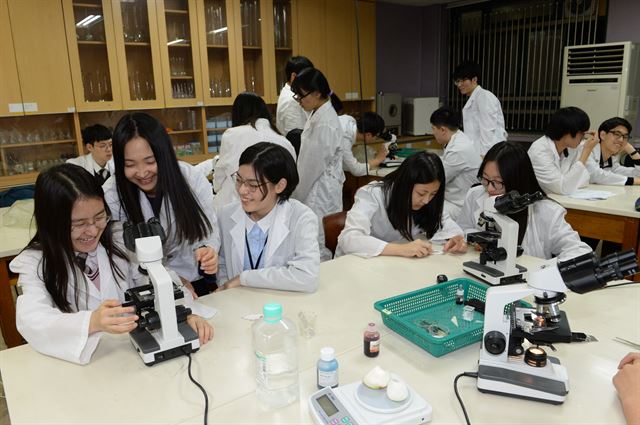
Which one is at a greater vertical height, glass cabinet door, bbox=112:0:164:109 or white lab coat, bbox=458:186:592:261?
glass cabinet door, bbox=112:0:164:109

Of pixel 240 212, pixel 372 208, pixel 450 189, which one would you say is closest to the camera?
pixel 240 212

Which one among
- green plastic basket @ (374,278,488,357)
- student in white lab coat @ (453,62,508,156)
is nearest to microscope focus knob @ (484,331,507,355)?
green plastic basket @ (374,278,488,357)

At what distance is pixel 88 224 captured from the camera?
1.29m

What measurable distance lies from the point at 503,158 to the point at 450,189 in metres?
1.39

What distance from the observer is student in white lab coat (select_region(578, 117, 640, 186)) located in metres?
3.16

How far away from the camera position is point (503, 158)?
1866 mm

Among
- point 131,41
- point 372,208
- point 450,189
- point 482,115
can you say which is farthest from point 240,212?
point 482,115

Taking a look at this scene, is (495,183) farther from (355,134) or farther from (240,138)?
(355,134)

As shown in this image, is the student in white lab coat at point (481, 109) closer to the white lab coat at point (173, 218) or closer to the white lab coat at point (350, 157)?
the white lab coat at point (350, 157)

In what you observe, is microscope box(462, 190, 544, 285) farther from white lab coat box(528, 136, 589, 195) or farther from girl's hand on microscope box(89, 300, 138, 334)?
white lab coat box(528, 136, 589, 195)

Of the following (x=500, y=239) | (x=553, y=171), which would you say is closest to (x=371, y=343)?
(x=500, y=239)

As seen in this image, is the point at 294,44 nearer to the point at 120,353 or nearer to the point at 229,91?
the point at 229,91

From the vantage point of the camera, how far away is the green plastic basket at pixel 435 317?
1.12 m

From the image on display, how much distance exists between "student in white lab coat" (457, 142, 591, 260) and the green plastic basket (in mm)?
A: 491
